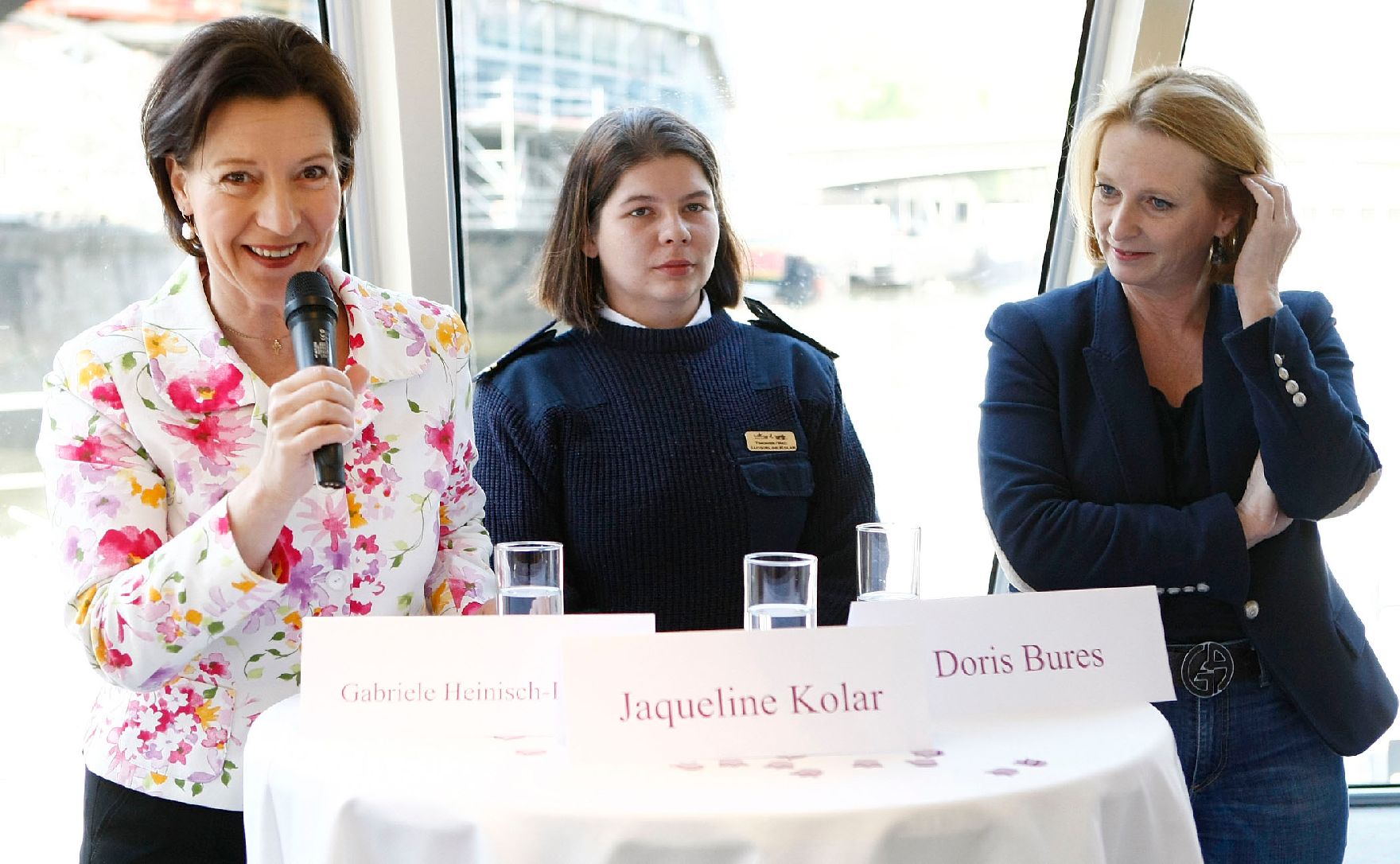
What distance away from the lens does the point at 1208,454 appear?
84.8 inches

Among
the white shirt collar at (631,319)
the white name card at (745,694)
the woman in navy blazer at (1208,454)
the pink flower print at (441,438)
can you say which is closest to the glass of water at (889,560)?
the white name card at (745,694)

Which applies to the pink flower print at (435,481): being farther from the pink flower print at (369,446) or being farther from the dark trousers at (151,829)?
the dark trousers at (151,829)

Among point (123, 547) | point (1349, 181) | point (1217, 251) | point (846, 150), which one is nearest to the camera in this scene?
point (123, 547)

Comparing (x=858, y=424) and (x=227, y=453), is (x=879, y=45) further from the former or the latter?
(x=227, y=453)

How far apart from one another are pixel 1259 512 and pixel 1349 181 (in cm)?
197

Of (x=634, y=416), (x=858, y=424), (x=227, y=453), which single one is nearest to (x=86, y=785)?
(x=227, y=453)

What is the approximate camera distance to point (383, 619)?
4.71ft

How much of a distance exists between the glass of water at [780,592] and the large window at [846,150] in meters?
1.70

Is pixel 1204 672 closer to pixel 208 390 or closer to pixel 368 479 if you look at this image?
pixel 368 479

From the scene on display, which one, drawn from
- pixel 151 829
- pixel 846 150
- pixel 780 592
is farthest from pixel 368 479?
pixel 846 150

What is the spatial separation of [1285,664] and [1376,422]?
2101mm

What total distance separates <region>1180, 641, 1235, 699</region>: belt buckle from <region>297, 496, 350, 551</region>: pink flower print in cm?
130

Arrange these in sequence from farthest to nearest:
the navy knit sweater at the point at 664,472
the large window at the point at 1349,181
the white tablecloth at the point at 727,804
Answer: the large window at the point at 1349,181, the navy knit sweater at the point at 664,472, the white tablecloth at the point at 727,804

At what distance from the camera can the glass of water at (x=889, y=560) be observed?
159 centimetres
